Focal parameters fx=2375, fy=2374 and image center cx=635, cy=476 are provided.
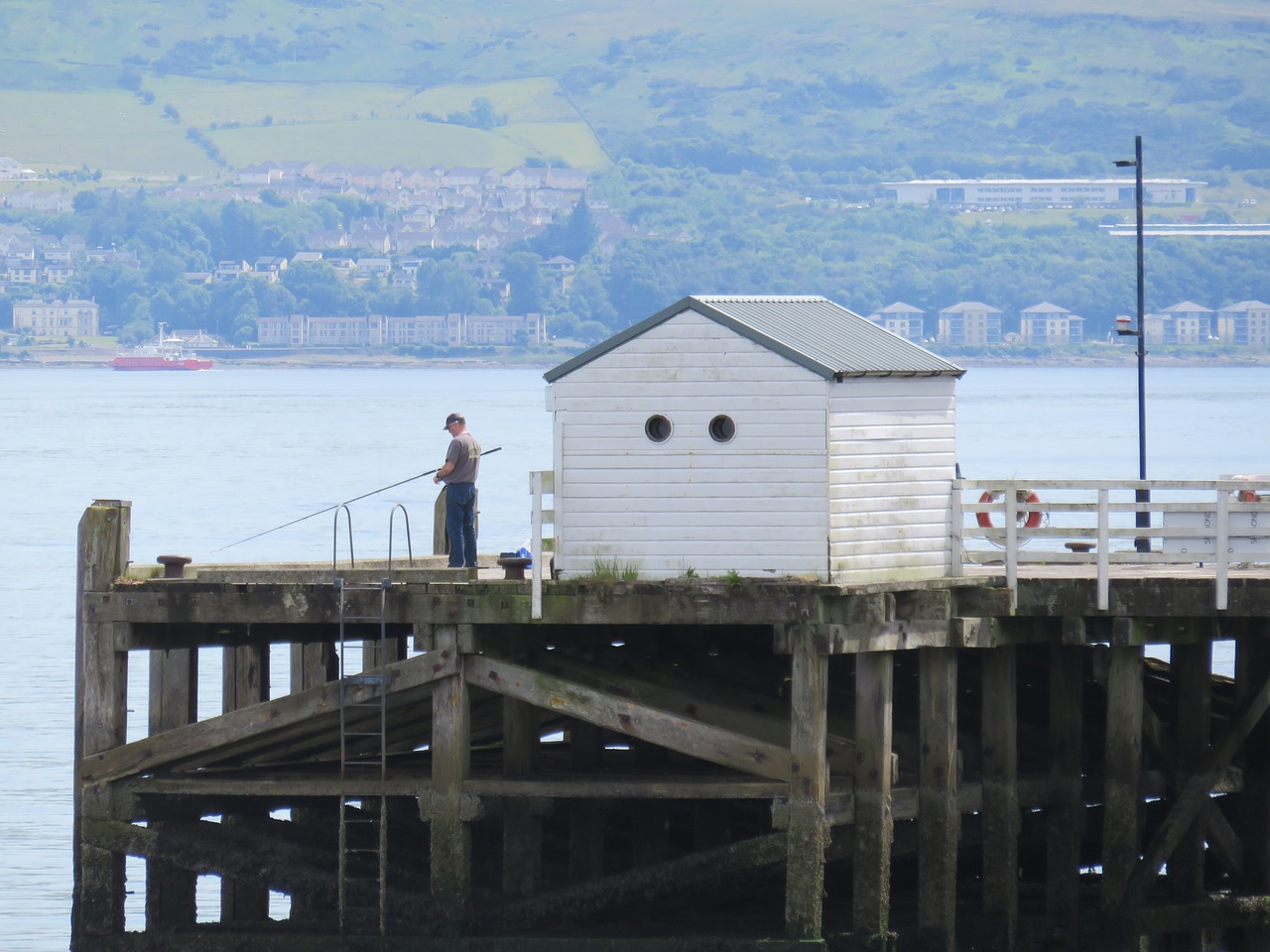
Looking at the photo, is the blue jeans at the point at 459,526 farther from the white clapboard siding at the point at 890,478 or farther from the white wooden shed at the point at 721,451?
the white clapboard siding at the point at 890,478

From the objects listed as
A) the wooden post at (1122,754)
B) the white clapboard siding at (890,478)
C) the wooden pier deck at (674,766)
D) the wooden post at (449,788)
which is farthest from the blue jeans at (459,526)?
the wooden post at (1122,754)

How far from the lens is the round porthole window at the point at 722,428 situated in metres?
19.9

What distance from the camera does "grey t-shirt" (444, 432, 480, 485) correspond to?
21609mm

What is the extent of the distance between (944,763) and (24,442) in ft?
375

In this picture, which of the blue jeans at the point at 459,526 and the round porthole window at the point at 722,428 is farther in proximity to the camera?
the blue jeans at the point at 459,526

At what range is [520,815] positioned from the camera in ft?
68.6

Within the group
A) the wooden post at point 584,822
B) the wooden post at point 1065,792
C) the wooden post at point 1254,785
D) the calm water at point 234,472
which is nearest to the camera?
the wooden post at point 1065,792

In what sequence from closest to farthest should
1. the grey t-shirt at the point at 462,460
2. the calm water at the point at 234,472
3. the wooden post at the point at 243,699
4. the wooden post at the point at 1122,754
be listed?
the wooden post at the point at 1122,754 → the grey t-shirt at the point at 462,460 → the wooden post at the point at 243,699 → the calm water at the point at 234,472

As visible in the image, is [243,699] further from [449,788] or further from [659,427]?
[659,427]

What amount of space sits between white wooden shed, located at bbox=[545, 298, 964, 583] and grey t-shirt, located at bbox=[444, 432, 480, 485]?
5.50ft

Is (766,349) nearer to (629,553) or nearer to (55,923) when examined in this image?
(629,553)

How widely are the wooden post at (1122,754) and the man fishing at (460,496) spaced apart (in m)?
5.87

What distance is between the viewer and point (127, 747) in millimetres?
20781

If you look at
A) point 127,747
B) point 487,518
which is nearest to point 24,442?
point 487,518
